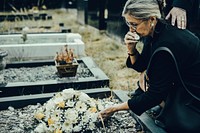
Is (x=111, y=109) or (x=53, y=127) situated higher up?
(x=111, y=109)

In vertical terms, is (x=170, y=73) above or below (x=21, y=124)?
above

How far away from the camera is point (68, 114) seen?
9.43 ft

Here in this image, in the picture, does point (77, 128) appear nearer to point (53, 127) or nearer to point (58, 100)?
point (53, 127)

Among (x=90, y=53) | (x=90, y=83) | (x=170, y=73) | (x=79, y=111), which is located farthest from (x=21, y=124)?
(x=90, y=53)

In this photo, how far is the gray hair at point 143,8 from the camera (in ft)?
7.48

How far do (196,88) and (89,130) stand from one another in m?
1.13

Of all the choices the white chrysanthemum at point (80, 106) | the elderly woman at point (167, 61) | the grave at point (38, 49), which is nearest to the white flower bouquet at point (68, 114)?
the white chrysanthemum at point (80, 106)

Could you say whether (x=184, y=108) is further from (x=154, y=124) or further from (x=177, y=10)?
(x=177, y=10)

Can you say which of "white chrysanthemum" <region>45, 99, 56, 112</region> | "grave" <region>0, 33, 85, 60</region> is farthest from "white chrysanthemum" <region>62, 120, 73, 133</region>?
"grave" <region>0, 33, 85, 60</region>

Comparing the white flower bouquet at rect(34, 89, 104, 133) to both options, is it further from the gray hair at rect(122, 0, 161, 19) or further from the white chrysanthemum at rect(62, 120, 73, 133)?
the gray hair at rect(122, 0, 161, 19)

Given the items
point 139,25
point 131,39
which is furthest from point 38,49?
point 139,25

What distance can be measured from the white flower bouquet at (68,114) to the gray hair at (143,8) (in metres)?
1.10

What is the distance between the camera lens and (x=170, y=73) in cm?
232

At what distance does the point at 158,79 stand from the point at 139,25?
1.42 ft
